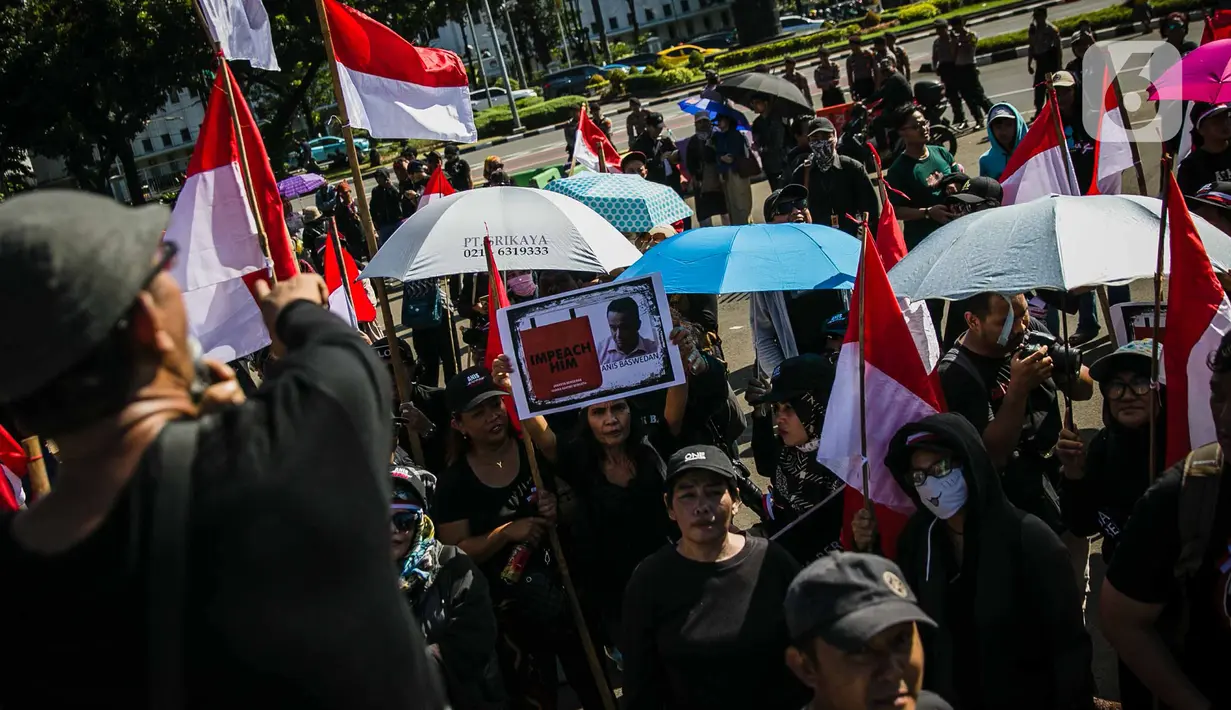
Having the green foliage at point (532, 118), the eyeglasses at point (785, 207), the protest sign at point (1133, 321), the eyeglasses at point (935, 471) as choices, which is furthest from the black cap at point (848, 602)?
the green foliage at point (532, 118)

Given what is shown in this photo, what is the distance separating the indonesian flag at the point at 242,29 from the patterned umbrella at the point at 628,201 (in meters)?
2.96

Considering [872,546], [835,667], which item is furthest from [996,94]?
[835,667]

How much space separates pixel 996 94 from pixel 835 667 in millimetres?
Result: 20486

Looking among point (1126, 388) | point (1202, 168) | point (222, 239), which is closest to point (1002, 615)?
point (1126, 388)

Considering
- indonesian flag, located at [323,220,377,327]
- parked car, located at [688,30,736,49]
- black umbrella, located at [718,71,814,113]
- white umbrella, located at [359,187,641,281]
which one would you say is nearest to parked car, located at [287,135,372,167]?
parked car, located at [688,30,736,49]

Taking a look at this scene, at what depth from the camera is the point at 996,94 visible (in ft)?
70.7

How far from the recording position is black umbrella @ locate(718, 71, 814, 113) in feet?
45.6

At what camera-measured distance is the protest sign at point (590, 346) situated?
4867 mm

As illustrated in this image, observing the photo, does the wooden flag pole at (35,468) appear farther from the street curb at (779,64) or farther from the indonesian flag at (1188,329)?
the street curb at (779,64)

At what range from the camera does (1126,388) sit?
446 centimetres

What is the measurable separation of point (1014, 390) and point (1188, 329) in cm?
69

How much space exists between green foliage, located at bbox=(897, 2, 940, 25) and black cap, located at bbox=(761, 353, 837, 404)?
36.2 m

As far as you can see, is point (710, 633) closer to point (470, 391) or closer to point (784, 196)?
point (470, 391)

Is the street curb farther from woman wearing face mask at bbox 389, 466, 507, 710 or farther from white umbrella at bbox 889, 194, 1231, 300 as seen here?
woman wearing face mask at bbox 389, 466, 507, 710
